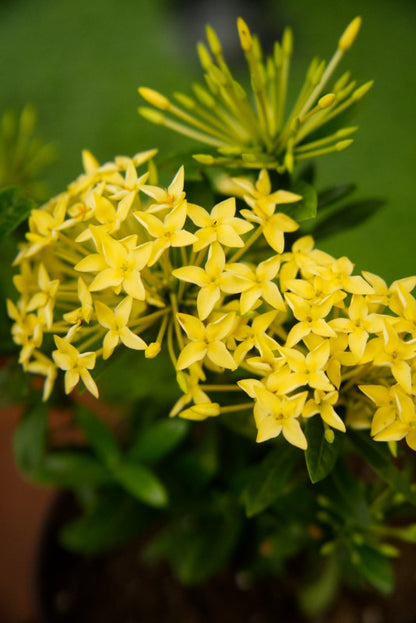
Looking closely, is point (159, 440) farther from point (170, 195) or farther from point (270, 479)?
point (170, 195)

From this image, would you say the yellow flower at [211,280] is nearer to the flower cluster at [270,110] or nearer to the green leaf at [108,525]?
the flower cluster at [270,110]

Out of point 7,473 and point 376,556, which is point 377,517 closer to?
point 376,556

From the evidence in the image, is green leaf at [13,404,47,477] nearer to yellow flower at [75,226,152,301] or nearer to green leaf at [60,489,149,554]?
A: green leaf at [60,489,149,554]

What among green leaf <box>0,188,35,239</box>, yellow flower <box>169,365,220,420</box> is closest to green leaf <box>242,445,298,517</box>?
yellow flower <box>169,365,220,420</box>

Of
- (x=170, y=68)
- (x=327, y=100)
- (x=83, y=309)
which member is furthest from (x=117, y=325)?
(x=170, y=68)

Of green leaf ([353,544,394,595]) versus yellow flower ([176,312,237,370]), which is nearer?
yellow flower ([176,312,237,370])

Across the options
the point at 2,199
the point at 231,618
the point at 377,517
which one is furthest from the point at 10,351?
the point at 231,618
